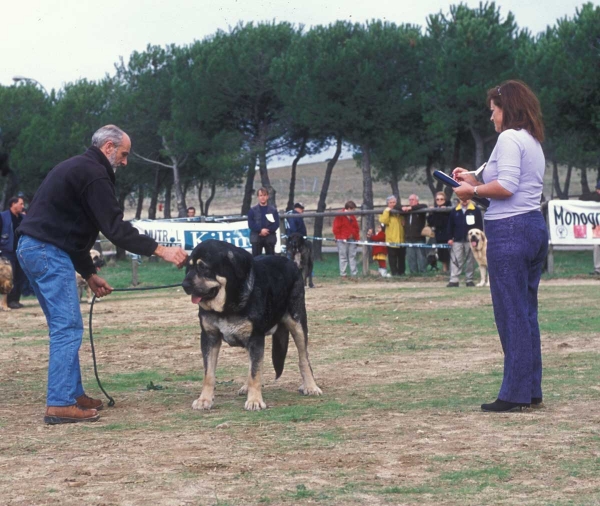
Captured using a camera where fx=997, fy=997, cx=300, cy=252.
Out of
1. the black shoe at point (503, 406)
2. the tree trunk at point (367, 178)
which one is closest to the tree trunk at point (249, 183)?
the tree trunk at point (367, 178)

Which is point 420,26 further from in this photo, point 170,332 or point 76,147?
point 170,332

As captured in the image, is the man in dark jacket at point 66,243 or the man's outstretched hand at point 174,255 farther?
the man in dark jacket at point 66,243

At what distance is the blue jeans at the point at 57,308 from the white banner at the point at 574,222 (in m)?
18.0

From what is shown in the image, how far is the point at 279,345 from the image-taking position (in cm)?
795

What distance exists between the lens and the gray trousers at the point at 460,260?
2105cm

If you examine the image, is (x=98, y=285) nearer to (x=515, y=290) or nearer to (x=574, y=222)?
(x=515, y=290)

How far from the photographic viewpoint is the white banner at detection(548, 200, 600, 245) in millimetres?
23172

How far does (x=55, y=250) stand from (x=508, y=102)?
10.7ft

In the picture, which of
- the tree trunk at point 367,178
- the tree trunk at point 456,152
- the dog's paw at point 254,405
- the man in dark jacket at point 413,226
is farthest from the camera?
the tree trunk at point 456,152

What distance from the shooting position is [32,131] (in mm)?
51625

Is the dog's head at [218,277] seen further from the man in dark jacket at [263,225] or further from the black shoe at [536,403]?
the man in dark jacket at [263,225]

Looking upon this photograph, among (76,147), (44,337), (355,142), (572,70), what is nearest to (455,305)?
(44,337)

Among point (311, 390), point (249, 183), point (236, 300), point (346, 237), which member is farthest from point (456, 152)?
point (236, 300)

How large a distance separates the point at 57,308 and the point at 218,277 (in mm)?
1117
